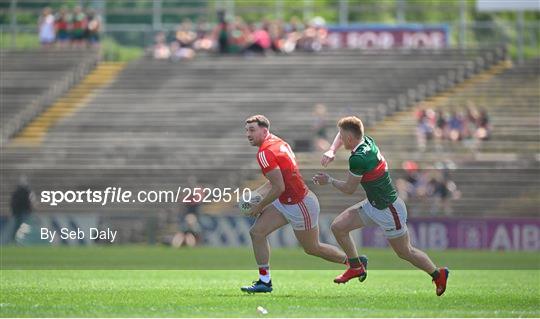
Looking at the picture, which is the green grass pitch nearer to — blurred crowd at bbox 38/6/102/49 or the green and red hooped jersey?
the green and red hooped jersey

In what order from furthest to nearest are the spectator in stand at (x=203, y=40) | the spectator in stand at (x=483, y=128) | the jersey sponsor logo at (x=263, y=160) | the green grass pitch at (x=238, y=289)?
the spectator in stand at (x=203, y=40) → the spectator in stand at (x=483, y=128) → the jersey sponsor logo at (x=263, y=160) → the green grass pitch at (x=238, y=289)

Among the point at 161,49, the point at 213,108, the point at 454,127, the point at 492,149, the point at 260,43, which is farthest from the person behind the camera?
the point at 161,49

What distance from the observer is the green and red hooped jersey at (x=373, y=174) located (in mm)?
16781

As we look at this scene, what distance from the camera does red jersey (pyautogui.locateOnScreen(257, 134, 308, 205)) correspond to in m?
17.0

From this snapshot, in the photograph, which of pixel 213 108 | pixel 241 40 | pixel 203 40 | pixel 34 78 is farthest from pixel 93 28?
pixel 213 108

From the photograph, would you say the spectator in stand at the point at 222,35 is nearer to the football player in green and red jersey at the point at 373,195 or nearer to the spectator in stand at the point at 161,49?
the spectator in stand at the point at 161,49

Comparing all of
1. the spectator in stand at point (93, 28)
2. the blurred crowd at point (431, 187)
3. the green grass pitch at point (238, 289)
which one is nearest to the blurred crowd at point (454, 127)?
the blurred crowd at point (431, 187)

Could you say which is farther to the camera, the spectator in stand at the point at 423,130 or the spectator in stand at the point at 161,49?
the spectator in stand at the point at 161,49

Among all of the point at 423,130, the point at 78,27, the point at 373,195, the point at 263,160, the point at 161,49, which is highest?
the point at 263,160

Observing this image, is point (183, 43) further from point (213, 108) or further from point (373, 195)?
point (373, 195)

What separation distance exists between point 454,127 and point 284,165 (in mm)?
26356

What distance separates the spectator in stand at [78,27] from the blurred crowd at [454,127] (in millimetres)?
14378

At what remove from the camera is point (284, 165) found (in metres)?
17.1

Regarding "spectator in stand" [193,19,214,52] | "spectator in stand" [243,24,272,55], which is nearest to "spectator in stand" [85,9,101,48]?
"spectator in stand" [193,19,214,52]
